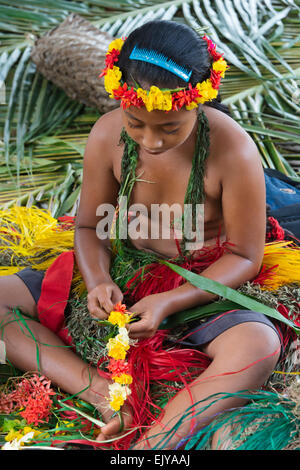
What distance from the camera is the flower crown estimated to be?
139cm

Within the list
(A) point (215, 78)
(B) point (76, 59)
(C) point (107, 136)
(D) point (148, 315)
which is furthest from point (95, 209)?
(B) point (76, 59)

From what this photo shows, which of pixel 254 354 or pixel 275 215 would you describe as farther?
pixel 275 215

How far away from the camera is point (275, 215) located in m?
2.07

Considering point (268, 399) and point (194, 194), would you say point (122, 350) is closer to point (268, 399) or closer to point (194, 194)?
point (268, 399)

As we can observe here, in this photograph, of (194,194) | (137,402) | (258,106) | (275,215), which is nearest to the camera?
(137,402)

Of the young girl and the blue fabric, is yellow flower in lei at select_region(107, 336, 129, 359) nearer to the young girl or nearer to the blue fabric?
the young girl

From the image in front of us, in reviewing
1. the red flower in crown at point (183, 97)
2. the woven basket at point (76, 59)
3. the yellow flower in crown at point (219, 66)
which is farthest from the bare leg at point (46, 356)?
the woven basket at point (76, 59)

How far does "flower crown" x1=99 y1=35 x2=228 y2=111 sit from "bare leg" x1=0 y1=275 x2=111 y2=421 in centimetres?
63

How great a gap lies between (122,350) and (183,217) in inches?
16.7

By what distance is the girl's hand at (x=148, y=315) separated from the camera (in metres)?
1.49

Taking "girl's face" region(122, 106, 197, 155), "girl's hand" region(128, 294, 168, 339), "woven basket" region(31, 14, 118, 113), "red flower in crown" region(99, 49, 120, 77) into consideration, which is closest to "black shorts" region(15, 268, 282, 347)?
"girl's hand" region(128, 294, 168, 339)

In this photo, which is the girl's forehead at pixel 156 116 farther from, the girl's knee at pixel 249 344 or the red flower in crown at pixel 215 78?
the girl's knee at pixel 249 344

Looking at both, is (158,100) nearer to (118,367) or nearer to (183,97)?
(183,97)
